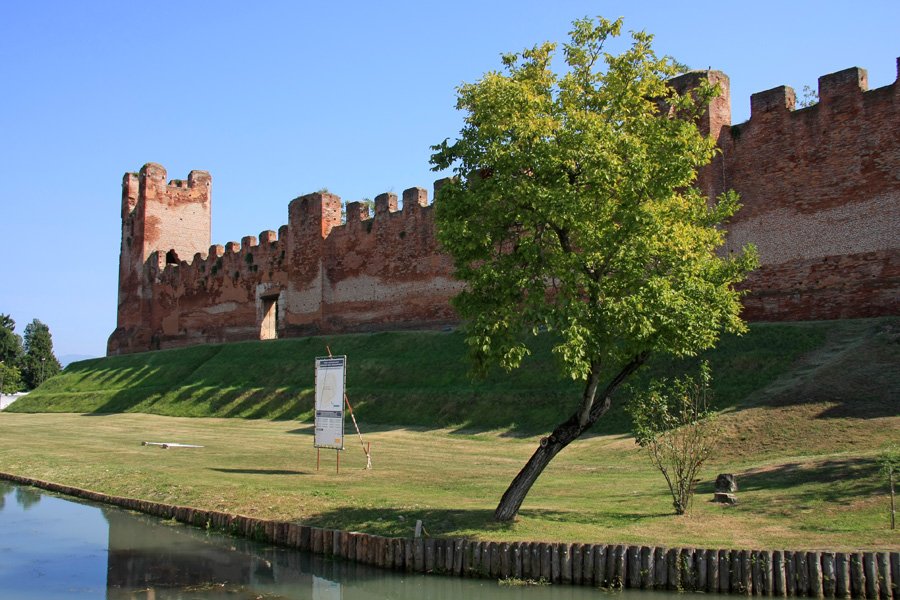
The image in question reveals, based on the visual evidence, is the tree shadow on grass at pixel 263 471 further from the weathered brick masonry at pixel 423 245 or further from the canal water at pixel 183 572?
the weathered brick masonry at pixel 423 245

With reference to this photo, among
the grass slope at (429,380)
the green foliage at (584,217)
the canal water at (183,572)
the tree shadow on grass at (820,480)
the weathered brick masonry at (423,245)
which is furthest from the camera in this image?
the weathered brick masonry at (423,245)

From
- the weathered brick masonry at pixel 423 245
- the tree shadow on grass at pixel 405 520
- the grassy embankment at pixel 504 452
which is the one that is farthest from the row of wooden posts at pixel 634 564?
the weathered brick masonry at pixel 423 245

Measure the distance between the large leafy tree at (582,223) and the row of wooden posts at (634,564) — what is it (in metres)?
1.13

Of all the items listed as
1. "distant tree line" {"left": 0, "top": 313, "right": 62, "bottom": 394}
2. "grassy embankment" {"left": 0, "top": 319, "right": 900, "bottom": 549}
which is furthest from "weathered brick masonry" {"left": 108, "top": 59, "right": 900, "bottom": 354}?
"distant tree line" {"left": 0, "top": 313, "right": 62, "bottom": 394}

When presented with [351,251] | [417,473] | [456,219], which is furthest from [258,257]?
[456,219]

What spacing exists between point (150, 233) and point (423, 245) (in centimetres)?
2267

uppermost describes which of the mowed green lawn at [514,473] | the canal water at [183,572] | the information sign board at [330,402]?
the information sign board at [330,402]

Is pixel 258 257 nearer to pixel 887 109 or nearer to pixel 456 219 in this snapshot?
pixel 887 109

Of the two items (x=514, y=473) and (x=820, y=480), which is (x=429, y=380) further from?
(x=820, y=480)

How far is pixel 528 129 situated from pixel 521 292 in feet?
6.19

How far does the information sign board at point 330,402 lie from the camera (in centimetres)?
1634

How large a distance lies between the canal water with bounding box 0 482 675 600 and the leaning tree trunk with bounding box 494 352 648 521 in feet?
4.45

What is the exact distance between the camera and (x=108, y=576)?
9867mm

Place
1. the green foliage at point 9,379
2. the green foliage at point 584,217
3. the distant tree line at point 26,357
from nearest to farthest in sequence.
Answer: the green foliage at point 584,217 < the green foliage at point 9,379 < the distant tree line at point 26,357
